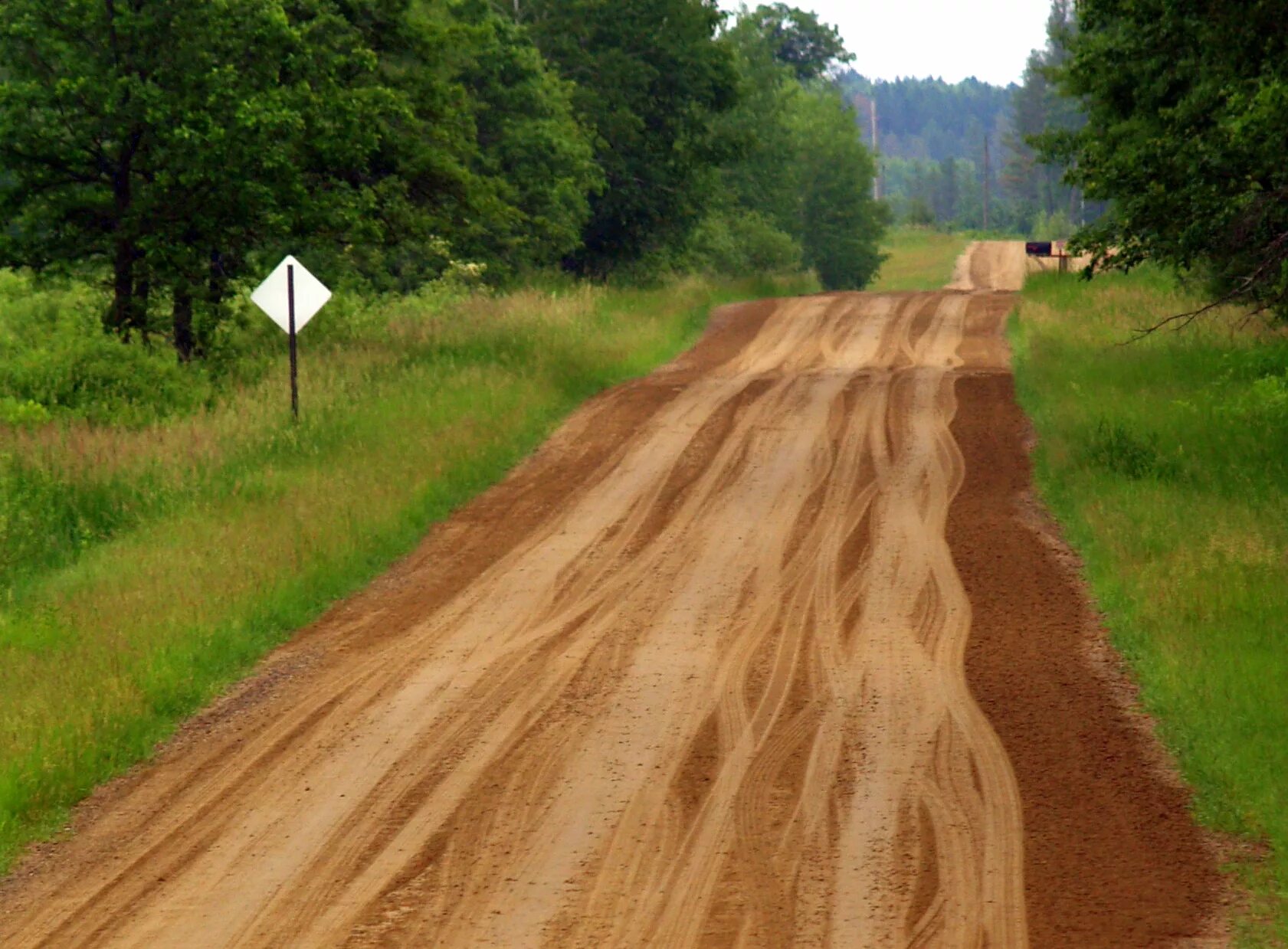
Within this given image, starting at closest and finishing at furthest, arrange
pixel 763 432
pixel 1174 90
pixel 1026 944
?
pixel 1026 944 < pixel 1174 90 < pixel 763 432

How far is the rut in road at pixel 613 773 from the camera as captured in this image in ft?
23.0

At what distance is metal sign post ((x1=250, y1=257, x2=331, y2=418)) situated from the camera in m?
17.1

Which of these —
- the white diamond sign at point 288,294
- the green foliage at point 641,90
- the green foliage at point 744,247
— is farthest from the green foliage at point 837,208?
the white diamond sign at point 288,294

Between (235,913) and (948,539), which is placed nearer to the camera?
(235,913)

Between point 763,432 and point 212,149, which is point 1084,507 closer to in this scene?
point 763,432

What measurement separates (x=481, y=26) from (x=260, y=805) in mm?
18501

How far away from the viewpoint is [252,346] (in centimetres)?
2519

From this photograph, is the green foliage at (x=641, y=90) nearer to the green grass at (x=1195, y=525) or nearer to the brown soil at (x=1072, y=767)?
the green grass at (x=1195, y=525)

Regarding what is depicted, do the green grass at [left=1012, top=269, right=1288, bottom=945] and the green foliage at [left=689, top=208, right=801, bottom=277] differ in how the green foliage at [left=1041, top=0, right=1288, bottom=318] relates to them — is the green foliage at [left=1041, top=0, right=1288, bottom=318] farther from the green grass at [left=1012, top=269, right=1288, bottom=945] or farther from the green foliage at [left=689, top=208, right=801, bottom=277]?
the green foliage at [left=689, top=208, right=801, bottom=277]

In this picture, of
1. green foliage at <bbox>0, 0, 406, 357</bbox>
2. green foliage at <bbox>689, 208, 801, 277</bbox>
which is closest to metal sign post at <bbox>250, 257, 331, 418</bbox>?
green foliage at <bbox>0, 0, 406, 357</bbox>

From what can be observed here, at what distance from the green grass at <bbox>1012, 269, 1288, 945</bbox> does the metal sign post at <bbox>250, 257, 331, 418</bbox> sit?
8675 mm

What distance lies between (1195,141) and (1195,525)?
4536 millimetres

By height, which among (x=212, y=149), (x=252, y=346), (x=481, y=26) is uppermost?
(x=481, y=26)

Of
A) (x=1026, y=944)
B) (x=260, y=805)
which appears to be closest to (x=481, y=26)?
(x=260, y=805)
